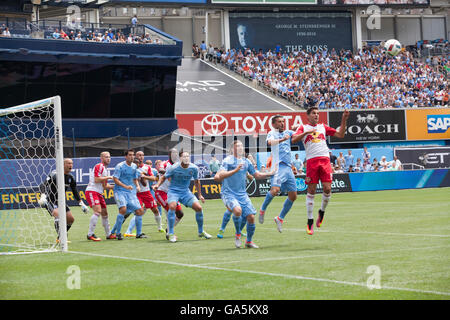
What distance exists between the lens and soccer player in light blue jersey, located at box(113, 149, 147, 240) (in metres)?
17.0

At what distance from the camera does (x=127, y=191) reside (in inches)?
679

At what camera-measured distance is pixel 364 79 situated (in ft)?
188

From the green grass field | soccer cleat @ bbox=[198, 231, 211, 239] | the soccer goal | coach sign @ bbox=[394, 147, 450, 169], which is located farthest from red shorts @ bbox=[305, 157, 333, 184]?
coach sign @ bbox=[394, 147, 450, 169]

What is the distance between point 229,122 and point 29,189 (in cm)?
1874

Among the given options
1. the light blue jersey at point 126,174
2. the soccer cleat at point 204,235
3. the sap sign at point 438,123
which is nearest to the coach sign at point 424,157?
the sap sign at point 438,123

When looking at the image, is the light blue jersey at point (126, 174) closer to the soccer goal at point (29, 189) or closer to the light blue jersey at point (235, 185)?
the soccer goal at point (29, 189)

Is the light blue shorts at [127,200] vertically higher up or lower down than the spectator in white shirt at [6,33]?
lower down

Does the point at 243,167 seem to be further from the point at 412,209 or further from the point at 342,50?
the point at 342,50

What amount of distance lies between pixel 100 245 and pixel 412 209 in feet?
38.5

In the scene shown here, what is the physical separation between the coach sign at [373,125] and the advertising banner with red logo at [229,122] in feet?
7.71

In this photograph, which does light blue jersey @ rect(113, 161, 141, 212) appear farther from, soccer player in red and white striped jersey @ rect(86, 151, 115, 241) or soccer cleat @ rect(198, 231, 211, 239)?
soccer cleat @ rect(198, 231, 211, 239)

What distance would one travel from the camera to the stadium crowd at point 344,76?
5418cm

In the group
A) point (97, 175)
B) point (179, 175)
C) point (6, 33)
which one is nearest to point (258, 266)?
point (179, 175)
